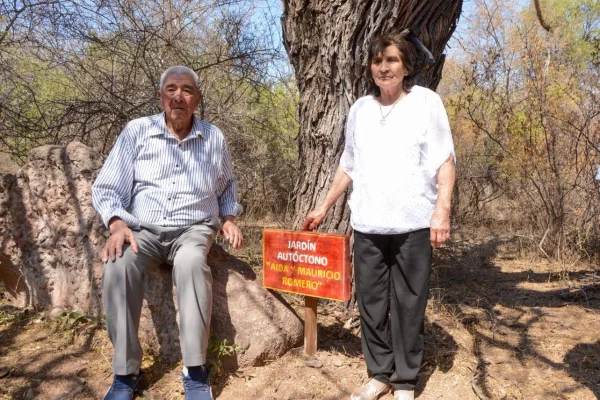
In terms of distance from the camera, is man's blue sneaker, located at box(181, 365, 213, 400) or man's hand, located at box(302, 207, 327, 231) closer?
man's blue sneaker, located at box(181, 365, 213, 400)

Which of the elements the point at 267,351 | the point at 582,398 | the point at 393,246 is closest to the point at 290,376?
the point at 267,351

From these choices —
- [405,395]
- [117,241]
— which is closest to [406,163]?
[405,395]

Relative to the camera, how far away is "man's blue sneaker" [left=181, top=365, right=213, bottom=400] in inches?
105

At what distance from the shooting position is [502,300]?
4.41 meters

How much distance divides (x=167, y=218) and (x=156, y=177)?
240 mm

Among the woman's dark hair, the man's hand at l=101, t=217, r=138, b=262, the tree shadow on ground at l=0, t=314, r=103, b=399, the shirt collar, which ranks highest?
the woman's dark hair

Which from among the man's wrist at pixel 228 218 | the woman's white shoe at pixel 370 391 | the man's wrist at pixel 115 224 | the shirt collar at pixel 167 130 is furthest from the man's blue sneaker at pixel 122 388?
the shirt collar at pixel 167 130

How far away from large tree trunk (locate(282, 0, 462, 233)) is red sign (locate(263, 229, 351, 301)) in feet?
2.10

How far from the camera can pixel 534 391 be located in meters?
2.94

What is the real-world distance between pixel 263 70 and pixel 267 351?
3.83 meters

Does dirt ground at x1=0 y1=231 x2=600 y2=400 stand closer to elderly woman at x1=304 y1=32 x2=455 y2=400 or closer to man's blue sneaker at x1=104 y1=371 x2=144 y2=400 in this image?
man's blue sneaker at x1=104 y1=371 x2=144 y2=400

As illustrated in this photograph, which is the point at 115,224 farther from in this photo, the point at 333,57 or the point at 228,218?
the point at 333,57

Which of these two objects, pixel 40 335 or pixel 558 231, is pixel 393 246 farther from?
pixel 558 231

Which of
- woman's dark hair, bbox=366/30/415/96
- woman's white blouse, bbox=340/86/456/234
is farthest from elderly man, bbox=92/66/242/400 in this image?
woman's dark hair, bbox=366/30/415/96
